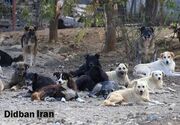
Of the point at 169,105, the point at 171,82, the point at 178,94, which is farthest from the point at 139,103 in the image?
the point at 171,82

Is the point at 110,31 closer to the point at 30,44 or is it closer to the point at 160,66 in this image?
the point at 30,44

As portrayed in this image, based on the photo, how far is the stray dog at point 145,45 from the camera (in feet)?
52.3

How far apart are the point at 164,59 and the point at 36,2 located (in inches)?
487

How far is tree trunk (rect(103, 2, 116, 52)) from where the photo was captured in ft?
59.0

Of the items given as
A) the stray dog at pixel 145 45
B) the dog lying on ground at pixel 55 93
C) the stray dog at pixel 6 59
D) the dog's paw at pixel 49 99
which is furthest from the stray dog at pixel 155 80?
the stray dog at pixel 6 59

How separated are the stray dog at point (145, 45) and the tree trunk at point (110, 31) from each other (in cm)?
158

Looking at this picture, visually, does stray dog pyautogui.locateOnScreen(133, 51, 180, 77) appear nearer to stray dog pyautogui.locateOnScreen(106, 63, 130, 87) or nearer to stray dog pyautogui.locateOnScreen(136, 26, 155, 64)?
stray dog pyautogui.locateOnScreen(106, 63, 130, 87)

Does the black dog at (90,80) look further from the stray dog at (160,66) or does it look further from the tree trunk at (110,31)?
the tree trunk at (110,31)

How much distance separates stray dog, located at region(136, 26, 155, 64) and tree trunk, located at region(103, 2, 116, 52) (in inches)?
62.2

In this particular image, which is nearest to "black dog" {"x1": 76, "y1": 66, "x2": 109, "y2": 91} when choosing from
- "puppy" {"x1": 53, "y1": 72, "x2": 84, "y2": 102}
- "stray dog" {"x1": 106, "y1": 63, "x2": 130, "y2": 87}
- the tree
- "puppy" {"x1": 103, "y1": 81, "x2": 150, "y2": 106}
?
"puppy" {"x1": 53, "y1": 72, "x2": 84, "y2": 102}

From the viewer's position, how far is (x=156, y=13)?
1755 cm

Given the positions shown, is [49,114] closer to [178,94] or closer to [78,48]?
[178,94]

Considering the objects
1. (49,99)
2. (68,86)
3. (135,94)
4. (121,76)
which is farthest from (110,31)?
(135,94)

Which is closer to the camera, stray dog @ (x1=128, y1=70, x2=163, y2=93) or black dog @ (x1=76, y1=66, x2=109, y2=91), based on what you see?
black dog @ (x1=76, y1=66, x2=109, y2=91)
